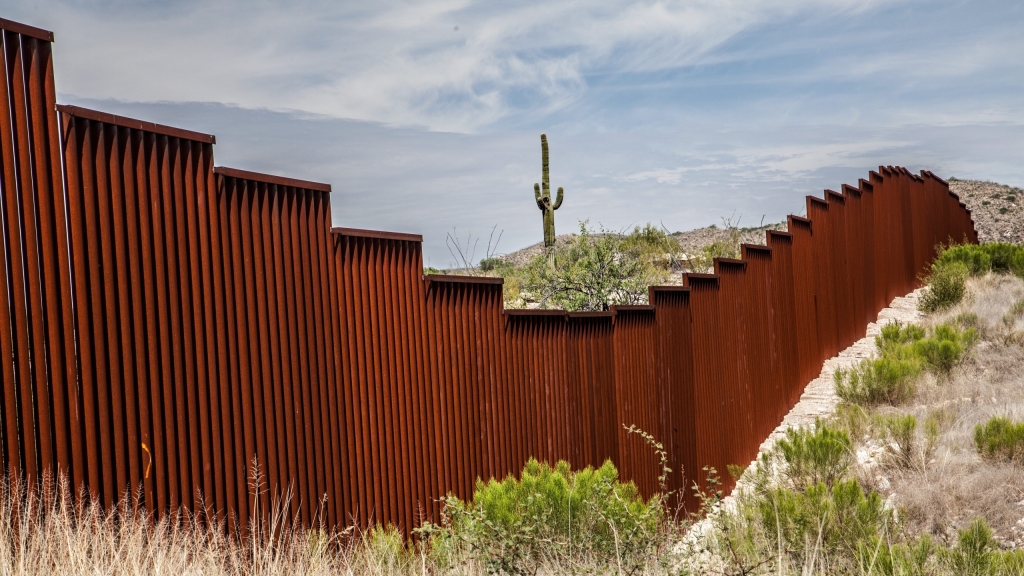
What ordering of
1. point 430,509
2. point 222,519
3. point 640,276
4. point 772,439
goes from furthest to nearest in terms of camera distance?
point 640,276, point 772,439, point 430,509, point 222,519

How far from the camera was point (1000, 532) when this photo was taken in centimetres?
827

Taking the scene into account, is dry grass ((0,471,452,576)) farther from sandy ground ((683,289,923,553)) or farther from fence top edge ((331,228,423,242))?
sandy ground ((683,289,923,553))

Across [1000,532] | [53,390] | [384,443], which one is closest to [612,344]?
[384,443]

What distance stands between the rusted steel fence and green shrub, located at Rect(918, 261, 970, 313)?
11.6m

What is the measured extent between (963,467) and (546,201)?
1394 cm

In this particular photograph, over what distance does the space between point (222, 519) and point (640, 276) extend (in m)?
11.0

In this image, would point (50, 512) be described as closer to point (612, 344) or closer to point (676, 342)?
point (612, 344)

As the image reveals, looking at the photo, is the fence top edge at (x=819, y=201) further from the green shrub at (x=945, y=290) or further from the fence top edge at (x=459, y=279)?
the fence top edge at (x=459, y=279)

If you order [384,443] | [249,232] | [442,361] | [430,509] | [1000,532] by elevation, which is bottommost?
[1000,532]

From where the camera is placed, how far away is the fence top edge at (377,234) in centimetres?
625

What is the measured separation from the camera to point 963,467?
9.38m

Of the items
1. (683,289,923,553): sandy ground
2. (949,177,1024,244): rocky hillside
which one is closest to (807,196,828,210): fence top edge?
(683,289,923,553): sandy ground

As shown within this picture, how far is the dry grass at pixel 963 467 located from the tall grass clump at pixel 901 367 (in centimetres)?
21

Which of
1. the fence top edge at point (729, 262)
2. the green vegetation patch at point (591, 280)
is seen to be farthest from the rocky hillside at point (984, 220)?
the fence top edge at point (729, 262)
